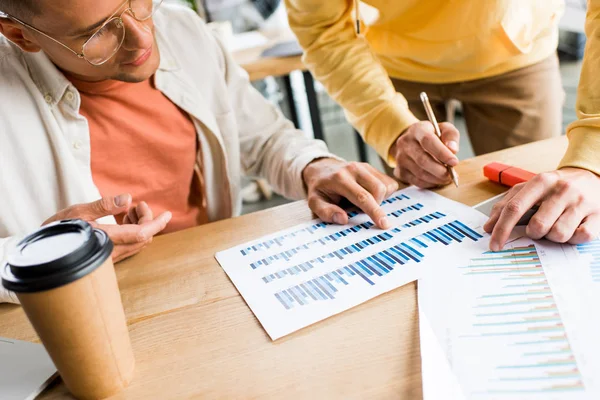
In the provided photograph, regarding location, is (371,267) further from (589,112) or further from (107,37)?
(107,37)

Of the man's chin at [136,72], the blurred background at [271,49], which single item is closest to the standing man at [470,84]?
the man's chin at [136,72]

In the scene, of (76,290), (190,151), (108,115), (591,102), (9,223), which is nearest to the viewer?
(76,290)

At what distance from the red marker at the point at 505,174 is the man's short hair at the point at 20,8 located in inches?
31.2

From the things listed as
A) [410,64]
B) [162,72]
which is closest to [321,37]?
[410,64]

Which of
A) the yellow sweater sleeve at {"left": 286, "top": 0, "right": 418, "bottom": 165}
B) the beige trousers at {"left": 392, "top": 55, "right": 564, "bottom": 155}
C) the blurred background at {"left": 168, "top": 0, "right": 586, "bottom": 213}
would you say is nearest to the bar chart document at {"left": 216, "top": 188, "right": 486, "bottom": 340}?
the yellow sweater sleeve at {"left": 286, "top": 0, "right": 418, "bottom": 165}

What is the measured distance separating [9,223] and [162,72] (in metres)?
0.43

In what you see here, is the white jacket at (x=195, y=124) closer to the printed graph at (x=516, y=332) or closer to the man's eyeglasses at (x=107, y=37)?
the man's eyeglasses at (x=107, y=37)

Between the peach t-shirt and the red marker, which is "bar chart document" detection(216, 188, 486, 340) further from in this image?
the peach t-shirt

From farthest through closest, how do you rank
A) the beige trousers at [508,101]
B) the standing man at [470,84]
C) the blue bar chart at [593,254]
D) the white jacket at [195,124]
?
the beige trousers at [508,101], the white jacket at [195,124], the standing man at [470,84], the blue bar chart at [593,254]

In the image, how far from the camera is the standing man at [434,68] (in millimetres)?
950

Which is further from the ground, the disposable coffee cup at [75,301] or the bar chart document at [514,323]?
the disposable coffee cup at [75,301]

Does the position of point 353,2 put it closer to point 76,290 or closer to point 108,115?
point 108,115

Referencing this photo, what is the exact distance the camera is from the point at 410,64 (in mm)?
1181

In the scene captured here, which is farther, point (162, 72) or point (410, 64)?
point (410, 64)
